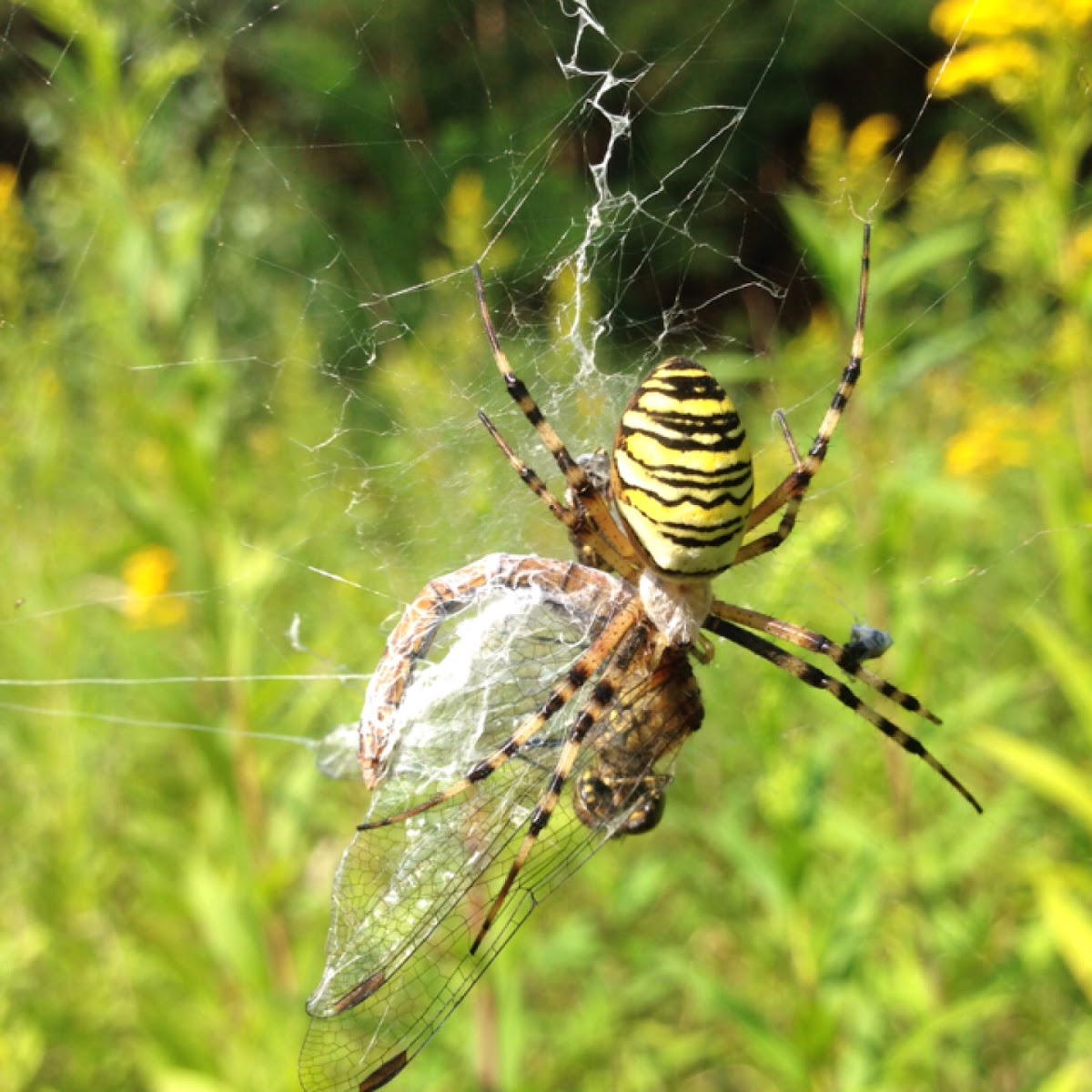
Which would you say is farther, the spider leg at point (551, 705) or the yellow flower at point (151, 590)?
the yellow flower at point (151, 590)

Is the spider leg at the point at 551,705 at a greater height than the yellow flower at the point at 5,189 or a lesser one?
greater

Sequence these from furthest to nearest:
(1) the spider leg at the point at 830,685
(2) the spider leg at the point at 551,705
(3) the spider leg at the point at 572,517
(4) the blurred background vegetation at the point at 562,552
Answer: (4) the blurred background vegetation at the point at 562,552
(1) the spider leg at the point at 830,685
(3) the spider leg at the point at 572,517
(2) the spider leg at the point at 551,705

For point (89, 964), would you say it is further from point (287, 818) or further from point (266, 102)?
point (266, 102)

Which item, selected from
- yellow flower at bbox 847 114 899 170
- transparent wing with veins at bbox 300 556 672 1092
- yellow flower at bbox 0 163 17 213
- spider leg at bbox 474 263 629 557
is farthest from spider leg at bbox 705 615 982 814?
yellow flower at bbox 0 163 17 213

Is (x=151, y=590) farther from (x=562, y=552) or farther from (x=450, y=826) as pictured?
(x=450, y=826)

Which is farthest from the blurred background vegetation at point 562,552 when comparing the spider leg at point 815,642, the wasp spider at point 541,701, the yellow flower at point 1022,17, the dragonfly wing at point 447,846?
the dragonfly wing at point 447,846

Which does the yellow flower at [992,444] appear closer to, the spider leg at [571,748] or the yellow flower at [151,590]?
the spider leg at [571,748]

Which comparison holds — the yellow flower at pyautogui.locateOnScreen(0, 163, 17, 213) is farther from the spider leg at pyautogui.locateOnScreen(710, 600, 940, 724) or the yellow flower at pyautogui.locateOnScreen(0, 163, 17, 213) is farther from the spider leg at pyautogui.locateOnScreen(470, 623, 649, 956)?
the spider leg at pyautogui.locateOnScreen(710, 600, 940, 724)

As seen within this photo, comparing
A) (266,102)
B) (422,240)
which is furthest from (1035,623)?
(266,102)

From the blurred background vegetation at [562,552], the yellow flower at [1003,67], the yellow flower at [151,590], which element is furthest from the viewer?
the yellow flower at [151,590]

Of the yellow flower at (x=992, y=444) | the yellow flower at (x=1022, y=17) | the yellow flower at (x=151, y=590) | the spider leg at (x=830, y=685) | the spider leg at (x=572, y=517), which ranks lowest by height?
the yellow flower at (x=151, y=590)
